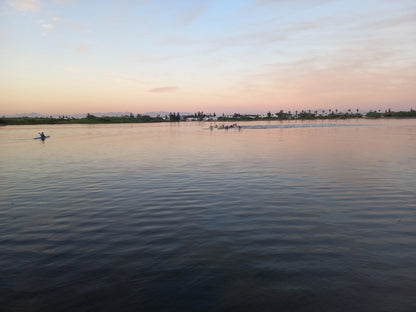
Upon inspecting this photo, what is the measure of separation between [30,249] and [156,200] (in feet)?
24.5

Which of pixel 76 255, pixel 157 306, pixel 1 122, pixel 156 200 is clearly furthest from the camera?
pixel 1 122

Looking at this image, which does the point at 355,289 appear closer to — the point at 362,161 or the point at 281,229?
the point at 281,229

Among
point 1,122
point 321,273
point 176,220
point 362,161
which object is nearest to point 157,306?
point 321,273

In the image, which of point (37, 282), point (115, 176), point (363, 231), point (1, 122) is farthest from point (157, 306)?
point (1, 122)

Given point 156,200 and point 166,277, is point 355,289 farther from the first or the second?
point 156,200

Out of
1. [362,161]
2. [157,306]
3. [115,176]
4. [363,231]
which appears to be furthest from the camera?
[362,161]

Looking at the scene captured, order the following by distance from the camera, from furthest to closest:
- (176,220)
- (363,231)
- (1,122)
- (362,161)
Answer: (1,122) → (362,161) → (176,220) → (363,231)

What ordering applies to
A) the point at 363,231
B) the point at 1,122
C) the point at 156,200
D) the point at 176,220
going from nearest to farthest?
the point at 363,231 → the point at 176,220 → the point at 156,200 → the point at 1,122

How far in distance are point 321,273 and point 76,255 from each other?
28.3 feet

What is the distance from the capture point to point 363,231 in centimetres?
1159

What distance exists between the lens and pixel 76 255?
32.8ft

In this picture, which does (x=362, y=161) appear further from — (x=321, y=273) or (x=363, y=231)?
(x=321, y=273)

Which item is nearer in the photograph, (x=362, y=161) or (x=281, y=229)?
(x=281, y=229)

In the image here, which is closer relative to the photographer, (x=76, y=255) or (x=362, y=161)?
(x=76, y=255)
